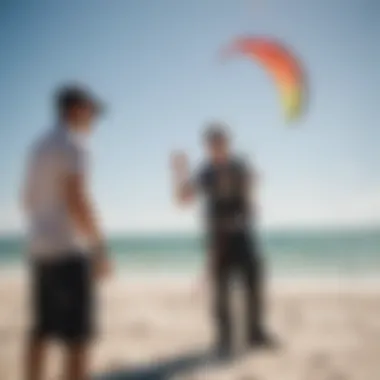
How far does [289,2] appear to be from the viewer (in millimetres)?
2293

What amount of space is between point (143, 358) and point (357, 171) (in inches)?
42.8

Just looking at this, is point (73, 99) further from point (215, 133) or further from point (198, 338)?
point (198, 338)

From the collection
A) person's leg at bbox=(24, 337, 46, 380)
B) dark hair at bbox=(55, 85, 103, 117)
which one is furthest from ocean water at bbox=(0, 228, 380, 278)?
dark hair at bbox=(55, 85, 103, 117)

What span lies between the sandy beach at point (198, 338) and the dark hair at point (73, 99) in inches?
24.2

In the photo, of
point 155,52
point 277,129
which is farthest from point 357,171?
point 155,52

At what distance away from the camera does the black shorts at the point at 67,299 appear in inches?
72.8

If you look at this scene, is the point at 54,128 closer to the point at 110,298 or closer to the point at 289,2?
the point at 110,298

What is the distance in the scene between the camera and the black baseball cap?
199cm

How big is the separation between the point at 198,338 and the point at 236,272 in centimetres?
28

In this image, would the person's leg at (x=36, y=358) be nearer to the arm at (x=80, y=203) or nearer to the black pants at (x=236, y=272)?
the arm at (x=80, y=203)

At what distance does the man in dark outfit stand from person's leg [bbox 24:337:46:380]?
2.06 ft

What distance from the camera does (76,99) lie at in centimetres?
200

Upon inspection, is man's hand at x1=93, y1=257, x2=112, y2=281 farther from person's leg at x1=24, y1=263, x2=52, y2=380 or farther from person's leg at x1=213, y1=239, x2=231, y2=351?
person's leg at x1=213, y1=239, x2=231, y2=351

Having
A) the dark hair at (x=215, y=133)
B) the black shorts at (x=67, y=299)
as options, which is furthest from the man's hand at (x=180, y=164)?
the black shorts at (x=67, y=299)
